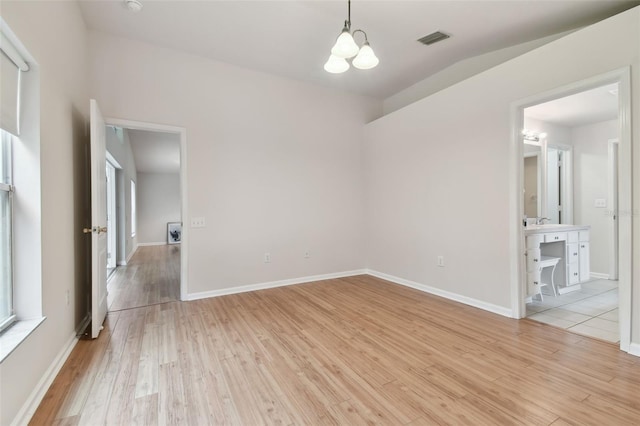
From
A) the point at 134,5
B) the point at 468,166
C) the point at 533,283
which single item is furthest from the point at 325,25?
the point at 533,283

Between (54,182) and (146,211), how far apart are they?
9.34 m

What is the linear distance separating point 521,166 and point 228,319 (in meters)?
3.42

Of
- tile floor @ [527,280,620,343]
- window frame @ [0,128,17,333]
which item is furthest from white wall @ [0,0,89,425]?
tile floor @ [527,280,620,343]

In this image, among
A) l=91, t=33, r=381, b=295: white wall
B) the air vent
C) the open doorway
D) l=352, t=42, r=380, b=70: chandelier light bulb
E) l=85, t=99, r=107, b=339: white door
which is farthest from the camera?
the open doorway

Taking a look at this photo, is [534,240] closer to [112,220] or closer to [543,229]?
[543,229]

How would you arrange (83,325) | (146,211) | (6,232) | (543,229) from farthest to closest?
(146,211) → (543,229) → (83,325) → (6,232)

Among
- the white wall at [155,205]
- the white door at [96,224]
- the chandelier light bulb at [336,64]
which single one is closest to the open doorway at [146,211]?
the white wall at [155,205]

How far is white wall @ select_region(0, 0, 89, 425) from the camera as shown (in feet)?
5.16

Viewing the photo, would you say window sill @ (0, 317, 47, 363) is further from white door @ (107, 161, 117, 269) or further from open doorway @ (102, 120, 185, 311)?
white door @ (107, 161, 117, 269)

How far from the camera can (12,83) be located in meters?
1.66

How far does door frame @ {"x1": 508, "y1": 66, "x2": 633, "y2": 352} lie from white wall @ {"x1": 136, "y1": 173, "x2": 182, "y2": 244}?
1076 cm

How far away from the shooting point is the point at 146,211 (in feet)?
34.0

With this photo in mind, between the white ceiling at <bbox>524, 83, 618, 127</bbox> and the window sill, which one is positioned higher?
the white ceiling at <bbox>524, 83, 618, 127</bbox>

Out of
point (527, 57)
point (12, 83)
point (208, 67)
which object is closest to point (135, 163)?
point (208, 67)
